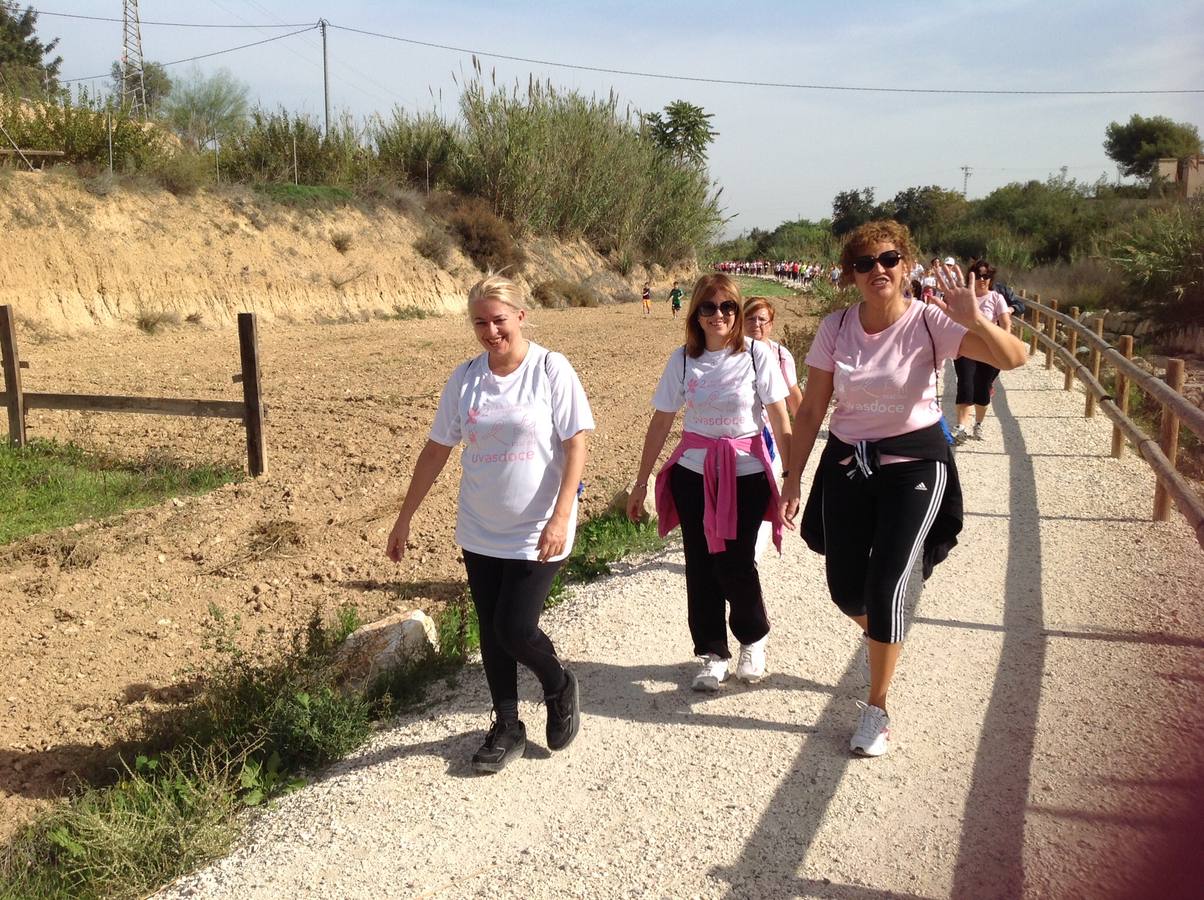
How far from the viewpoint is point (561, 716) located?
3.93 metres

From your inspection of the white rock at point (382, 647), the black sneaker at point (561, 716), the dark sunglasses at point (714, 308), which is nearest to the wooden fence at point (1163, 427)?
the dark sunglasses at point (714, 308)

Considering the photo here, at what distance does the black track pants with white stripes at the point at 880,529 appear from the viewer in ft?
11.9

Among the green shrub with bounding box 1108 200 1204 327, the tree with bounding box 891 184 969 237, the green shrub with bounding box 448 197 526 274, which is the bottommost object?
the green shrub with bounding box 1108 200 1204 327

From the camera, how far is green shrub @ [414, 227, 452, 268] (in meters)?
31.0

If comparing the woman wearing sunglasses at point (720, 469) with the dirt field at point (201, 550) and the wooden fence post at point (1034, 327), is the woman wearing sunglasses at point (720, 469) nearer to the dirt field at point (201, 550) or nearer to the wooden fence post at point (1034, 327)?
the dirt field at point (201, 550)

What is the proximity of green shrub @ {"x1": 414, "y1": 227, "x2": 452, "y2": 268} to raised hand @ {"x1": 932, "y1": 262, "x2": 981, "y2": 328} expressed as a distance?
92.9 ft

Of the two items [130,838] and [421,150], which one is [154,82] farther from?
[130,838]

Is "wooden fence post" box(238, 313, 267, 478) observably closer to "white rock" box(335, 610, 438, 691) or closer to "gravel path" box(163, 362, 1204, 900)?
"white rock" box(335, 610, 438, 691)

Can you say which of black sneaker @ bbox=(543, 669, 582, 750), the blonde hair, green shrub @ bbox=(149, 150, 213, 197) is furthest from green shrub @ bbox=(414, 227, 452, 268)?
black sneaker @ bbox=(543, 669, 582, 750)

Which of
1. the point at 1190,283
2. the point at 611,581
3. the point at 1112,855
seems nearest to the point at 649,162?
the point at 1190,283

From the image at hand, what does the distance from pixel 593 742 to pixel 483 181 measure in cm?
3519

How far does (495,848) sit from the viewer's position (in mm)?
3357

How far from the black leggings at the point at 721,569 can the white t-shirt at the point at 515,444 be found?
739mm

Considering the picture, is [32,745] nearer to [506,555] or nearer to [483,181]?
[506,555]
